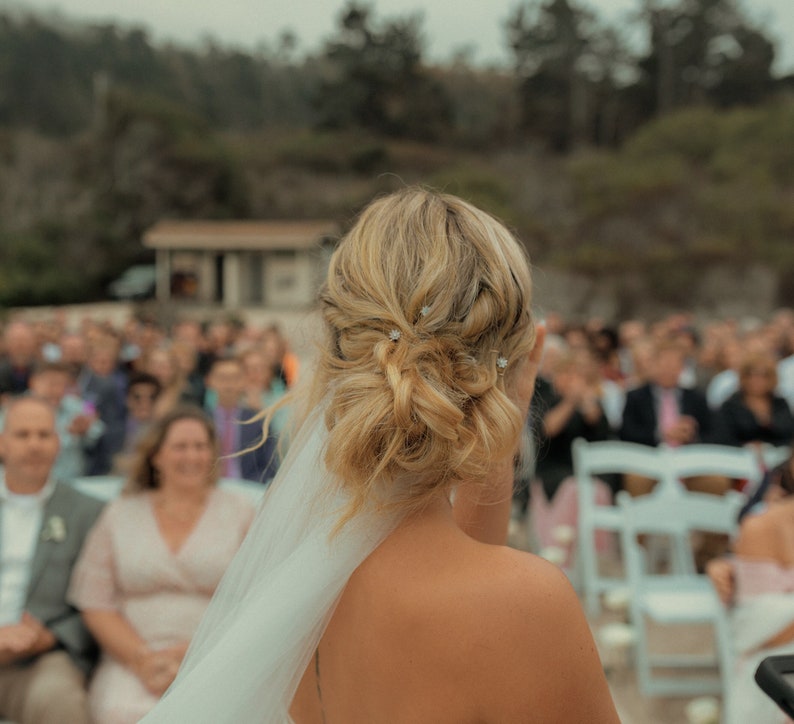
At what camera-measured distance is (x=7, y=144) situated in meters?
37.5

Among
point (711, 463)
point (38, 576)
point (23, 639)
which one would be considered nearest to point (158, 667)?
point (23, 639)

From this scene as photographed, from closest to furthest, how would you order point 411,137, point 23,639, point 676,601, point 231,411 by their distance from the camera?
point 23,639 < point 676,601 < point 231,411 < point 411,137

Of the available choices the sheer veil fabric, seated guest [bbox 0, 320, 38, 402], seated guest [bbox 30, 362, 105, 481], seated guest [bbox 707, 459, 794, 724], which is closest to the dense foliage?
seated guest [bbox 0, 320, 38, 402]

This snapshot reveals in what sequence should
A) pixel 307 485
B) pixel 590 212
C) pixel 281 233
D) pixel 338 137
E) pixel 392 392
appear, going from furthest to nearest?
pixel 338 137 < pixel 590 212 < pixel 281 233 < pixel 307 485 < pixel 392 392

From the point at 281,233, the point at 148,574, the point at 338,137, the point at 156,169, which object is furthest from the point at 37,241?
the point at 148,574

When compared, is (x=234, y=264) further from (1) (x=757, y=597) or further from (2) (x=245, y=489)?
(1) (x=757, y=597)

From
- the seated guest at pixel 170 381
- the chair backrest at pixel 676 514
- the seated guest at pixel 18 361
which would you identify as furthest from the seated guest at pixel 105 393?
the chair backrest at pixel 676 514

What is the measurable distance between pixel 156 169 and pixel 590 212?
1864 centimetres

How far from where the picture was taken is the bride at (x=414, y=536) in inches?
43.1

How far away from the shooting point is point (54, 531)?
10.6 feet

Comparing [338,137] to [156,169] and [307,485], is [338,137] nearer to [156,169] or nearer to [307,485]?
[156,169]

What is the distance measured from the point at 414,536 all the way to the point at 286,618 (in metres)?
0.27

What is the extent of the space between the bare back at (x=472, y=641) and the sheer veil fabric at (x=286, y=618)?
103 mm

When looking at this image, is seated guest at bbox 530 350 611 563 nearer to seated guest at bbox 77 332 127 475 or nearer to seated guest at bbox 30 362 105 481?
seated guest at bbox 77 332 127 475
